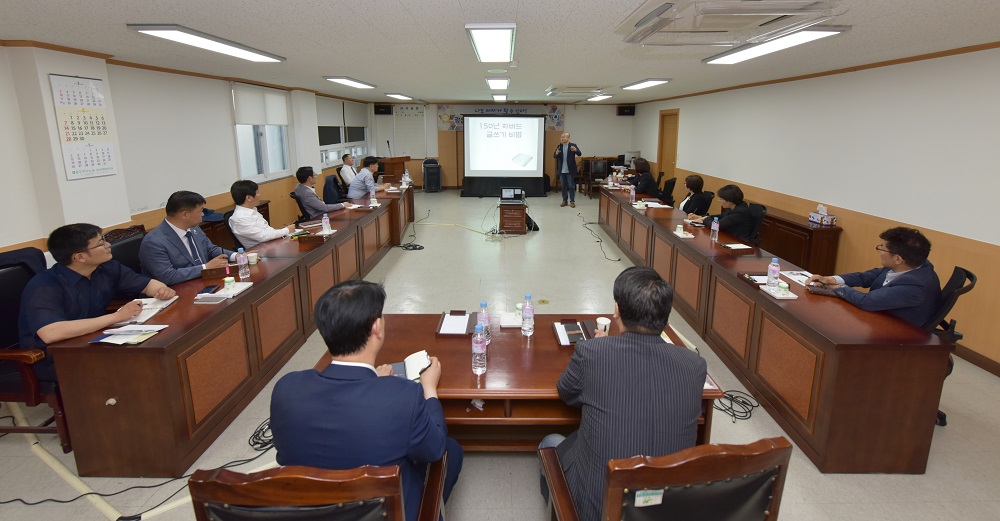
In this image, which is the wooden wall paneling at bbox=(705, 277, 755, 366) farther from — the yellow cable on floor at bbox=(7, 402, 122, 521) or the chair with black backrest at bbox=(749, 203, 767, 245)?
the yellow cable on floor at bbox=(7, 402, 122, 521)

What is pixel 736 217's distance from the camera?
512 centimetres

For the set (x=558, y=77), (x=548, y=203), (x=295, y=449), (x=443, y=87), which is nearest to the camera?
(x=295, y=449)

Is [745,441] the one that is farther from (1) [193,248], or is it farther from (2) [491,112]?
(2) [491,112]

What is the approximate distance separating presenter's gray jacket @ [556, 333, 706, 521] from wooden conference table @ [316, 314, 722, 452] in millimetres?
545

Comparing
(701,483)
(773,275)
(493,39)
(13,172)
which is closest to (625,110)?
(493,39)

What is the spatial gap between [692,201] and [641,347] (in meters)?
5.25

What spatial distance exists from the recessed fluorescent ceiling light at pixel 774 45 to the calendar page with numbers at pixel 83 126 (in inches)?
219

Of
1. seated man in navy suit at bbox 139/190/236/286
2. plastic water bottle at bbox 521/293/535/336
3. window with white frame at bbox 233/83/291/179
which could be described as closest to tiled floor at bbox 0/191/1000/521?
plastic water bottle at bbox 521/293/535/336

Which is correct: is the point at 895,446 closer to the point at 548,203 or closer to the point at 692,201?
the point at 692,201

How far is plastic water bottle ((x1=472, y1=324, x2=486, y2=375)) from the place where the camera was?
2.46 meters

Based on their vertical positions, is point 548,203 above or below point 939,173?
below

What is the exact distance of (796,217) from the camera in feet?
21.4

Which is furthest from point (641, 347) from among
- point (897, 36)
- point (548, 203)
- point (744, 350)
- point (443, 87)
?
point (548, 203)

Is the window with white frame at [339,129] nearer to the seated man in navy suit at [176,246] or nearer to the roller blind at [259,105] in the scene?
the roller blind at [259,105]
